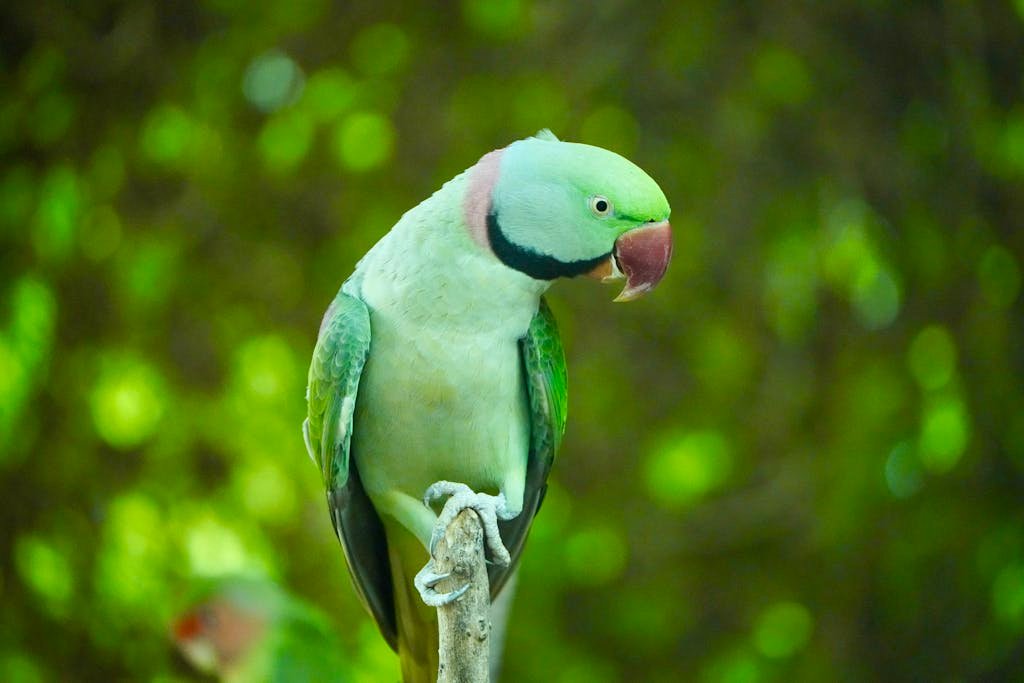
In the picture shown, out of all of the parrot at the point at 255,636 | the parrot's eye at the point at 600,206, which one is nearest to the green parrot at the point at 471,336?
the parrot's eye at the point at 600,206

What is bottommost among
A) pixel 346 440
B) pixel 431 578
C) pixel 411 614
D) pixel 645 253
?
pixel 411 614

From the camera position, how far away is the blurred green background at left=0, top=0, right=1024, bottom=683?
2.70 m

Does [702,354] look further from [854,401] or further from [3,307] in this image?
[3,307]

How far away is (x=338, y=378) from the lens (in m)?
1.27

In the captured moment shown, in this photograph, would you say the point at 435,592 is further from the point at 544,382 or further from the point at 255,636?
the point at 255,636

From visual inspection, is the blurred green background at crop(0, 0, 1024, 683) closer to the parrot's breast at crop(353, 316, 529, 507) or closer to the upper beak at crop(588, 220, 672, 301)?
the parrot's breast at crop(353, 316, 529, 507)

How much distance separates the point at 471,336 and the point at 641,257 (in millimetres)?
232

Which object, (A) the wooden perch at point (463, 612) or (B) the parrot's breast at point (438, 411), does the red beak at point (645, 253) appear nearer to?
(B) the parrot's breast at point (438, 411)

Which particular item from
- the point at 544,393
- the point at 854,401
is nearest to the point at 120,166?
the point at 544,393

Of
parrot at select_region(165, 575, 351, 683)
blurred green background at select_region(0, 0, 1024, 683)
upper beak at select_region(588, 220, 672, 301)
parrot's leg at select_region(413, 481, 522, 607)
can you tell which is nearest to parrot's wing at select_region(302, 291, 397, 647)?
parrot's leg at select_region(413, 481, 522, 607)

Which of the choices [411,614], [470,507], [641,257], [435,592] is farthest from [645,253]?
[411,614]

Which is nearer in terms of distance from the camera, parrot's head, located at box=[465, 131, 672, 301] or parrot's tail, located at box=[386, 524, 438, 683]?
parrot's head, located at box=[465, 131, 672, 301]

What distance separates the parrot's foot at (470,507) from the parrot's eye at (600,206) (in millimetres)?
374

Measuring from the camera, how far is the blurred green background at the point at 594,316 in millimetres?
2695
